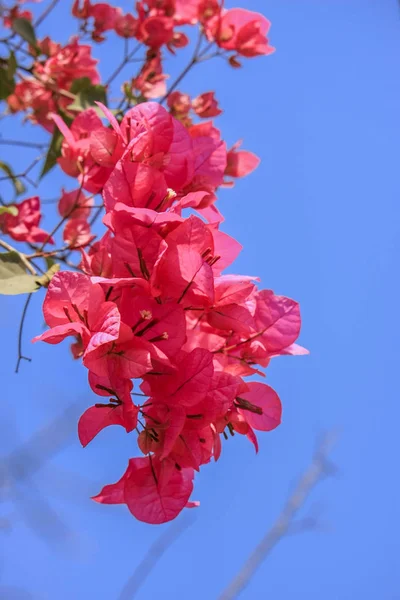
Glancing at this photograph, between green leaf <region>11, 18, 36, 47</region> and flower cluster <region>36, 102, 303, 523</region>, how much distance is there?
2.49 feet

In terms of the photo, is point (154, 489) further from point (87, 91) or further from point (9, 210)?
point (87, 91)

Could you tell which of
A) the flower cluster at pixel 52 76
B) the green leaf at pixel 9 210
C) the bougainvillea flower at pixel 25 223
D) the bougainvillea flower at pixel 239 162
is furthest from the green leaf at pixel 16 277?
the flower cluster at pixel 52 76

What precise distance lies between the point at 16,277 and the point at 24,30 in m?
0.82

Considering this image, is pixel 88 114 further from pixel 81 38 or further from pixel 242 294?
pixel 81 38

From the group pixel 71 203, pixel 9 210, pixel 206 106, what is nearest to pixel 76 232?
pixel 71 203

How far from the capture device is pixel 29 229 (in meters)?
1.11

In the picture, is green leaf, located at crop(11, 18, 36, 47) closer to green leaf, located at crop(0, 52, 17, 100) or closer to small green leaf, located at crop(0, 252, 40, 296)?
green leaf, located at crop(0, 52, 17, 100)

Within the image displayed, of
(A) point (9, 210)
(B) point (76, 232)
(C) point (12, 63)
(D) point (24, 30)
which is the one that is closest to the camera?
(A) point (9, 210)

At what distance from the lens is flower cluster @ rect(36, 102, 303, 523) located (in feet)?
1.71

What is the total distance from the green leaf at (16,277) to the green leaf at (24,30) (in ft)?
2.50

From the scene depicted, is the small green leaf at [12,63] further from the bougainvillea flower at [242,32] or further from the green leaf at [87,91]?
the bougainvillea flower at [242,32]

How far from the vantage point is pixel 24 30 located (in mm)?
1268

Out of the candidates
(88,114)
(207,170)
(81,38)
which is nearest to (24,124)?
(81,38)

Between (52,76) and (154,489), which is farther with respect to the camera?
(52,76)
